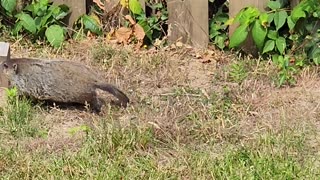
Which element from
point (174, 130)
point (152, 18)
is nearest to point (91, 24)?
point (152, 18)

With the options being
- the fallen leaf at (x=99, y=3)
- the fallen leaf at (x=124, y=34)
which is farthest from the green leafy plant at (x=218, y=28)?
the fallen leaf at (x=99, y=3)

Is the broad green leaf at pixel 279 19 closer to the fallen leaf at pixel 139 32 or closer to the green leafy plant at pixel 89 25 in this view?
the fallen leaf at pixel 139 32

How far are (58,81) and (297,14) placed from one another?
1.70 meters

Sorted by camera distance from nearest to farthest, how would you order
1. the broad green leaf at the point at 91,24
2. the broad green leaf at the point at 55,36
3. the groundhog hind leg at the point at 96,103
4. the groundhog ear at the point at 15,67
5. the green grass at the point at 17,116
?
the green grass at the point at 17,116
the groundhog hind leg at the point at 96,103
the groundhog ear at the point at 15,67
the broad green leaf at the point at 55,36
the broad green leaf at the point at 91,24

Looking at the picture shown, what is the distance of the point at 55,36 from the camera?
242 inches

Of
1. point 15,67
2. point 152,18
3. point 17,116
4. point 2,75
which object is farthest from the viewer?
point 152,18

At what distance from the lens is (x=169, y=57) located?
6.02m

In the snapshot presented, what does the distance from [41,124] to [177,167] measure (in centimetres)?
107

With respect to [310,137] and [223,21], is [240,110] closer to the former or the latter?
[310,137]

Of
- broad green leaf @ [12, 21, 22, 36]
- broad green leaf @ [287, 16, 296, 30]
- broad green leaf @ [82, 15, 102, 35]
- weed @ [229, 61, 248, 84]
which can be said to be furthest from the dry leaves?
broad green leaf @ [287, 16, 296, 30]

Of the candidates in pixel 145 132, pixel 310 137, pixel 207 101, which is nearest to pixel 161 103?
pixel 207 101

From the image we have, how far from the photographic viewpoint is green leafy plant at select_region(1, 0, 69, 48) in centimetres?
615

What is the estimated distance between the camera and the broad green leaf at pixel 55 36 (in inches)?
241

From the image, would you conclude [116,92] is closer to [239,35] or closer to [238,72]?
[238,72]
